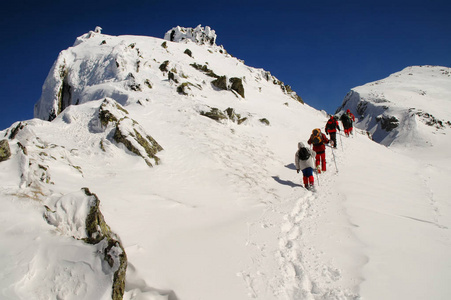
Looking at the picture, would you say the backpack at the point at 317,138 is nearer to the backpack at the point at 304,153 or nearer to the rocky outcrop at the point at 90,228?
the backpack at the point at 304,153

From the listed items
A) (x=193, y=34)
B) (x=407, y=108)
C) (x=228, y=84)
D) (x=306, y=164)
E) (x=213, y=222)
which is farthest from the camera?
(x=193, y=34)

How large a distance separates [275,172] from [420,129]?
200 feet

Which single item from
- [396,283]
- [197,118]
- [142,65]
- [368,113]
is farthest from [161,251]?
[368,113]

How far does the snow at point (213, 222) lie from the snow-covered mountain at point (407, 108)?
55.0 m

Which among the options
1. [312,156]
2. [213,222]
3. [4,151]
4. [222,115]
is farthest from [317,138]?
[4,151]

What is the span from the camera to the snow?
12.0 ft

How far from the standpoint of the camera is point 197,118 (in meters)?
16.2

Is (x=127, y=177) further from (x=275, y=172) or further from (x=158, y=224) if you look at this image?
(x=275, y=172)

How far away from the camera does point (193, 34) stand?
70.2 m

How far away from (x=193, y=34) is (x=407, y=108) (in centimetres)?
6274

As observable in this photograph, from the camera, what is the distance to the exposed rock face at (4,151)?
4.91 meters

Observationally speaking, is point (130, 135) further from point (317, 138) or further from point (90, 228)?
point (317, 138)

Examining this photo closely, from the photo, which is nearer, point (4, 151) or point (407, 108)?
point (4, 151)

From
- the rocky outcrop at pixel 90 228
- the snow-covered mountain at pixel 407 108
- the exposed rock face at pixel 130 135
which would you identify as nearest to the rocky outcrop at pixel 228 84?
the exposed rock face at pixel 130 135
